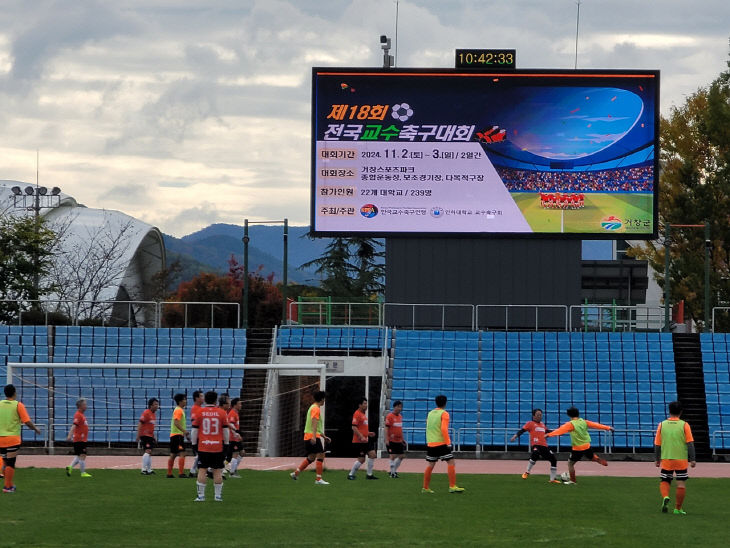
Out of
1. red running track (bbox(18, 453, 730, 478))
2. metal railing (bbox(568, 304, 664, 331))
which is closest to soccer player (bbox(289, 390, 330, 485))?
red running track (bbox(18, 453, 730, 478))

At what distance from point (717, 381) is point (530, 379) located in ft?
19.0

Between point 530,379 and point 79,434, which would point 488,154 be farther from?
point 79,434

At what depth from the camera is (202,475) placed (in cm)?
1955

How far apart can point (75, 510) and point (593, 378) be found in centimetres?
2376

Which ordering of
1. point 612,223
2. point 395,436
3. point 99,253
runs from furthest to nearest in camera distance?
point 99,253 → point 612,223 → point 395,436

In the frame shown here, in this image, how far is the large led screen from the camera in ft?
125

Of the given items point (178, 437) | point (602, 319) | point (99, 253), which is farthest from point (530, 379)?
point (99, 253)

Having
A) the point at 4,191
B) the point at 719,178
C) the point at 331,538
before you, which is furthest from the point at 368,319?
the point at 4,191

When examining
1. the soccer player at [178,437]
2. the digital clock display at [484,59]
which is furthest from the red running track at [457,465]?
the digital clock display at [484,59]

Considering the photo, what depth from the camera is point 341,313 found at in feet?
141

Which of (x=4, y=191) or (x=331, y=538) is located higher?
(x=4, y=191)

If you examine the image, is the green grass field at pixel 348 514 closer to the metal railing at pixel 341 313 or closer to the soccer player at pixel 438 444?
the soccer player at pixel 438 444

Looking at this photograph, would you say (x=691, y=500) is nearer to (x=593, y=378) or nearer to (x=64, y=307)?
(x=593, y=378)

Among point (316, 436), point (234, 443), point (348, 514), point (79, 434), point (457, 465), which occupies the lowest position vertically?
point (457, 465)
